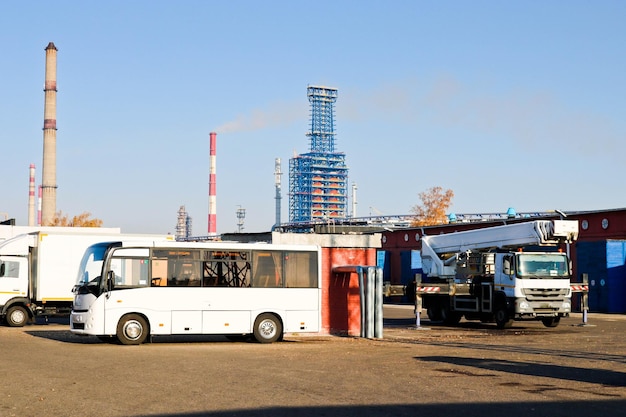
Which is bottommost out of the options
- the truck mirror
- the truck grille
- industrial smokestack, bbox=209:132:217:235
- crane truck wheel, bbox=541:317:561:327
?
crane truck wheel, bbox=541:317:561:327

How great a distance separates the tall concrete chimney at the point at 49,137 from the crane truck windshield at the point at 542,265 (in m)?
72.0

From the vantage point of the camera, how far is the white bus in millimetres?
23297

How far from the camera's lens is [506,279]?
31156 mm

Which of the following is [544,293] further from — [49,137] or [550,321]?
[49,137]

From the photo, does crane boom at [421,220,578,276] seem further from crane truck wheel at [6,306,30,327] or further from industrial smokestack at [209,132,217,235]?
industrial smokestack at [209,132,217,235]

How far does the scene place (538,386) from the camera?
14234mm

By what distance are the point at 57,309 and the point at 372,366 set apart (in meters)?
18.1

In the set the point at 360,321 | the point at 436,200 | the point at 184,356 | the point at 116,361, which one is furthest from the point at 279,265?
the point at 436,200

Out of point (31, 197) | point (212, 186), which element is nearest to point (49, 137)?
point (212, 186)

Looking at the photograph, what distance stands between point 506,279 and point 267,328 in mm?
10268

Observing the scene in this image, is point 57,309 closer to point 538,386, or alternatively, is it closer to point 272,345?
point 272,345

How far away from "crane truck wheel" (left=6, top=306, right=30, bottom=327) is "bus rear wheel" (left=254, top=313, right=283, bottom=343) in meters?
11.4

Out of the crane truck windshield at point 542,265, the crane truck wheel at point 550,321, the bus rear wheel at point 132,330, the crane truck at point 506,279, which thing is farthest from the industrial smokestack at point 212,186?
the bus rear wheel at point 132,330

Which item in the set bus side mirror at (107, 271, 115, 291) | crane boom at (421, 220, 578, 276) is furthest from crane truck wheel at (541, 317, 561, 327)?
bus side mirror at (107, 271, 115, 291)
